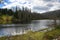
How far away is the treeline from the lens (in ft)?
6.95

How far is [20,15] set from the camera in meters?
2.15

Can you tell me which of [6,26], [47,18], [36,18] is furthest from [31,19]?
[6,26]

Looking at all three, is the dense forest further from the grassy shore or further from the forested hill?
the grassy shore

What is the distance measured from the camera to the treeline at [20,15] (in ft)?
6.95

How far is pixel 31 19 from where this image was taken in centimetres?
214

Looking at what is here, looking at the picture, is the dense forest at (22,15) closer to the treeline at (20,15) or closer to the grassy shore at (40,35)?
the treeline at (20,15)

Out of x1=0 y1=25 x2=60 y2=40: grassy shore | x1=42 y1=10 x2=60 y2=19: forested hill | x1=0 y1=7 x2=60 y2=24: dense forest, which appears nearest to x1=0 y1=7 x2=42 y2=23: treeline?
x1=0 y1=7 x2=60 y2=24: dense forest

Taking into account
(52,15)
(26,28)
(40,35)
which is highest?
(52,15)

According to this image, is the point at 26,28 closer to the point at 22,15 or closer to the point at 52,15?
the point at 22,15

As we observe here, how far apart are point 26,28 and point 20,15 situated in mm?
223

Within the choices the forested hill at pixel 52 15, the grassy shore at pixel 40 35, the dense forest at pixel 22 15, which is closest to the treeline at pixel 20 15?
the dense forest at pixel 22 15

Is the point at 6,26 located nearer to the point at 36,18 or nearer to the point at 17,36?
the point at 17,36

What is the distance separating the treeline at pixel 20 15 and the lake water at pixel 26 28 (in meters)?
0.08

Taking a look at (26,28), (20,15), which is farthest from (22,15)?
(26,28)
